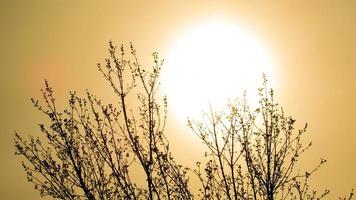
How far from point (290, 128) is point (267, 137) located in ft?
2.38

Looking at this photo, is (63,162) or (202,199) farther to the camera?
(202,199)

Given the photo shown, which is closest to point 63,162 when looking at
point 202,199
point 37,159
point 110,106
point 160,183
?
point 37,159

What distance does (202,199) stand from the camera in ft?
43.9

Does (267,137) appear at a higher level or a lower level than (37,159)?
higher

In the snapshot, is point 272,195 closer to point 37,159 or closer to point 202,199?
point 202,199

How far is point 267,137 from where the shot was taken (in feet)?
41.4

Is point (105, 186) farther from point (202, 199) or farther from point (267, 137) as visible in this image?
point (267, 137)

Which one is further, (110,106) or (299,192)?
(299,192)

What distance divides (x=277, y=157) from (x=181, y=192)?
114 inches

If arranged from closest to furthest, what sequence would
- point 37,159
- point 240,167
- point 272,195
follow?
point 37,159, point 272,195, point 240,167

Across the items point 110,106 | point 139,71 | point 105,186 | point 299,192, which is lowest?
point 105,186

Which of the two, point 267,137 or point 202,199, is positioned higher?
point 267,137

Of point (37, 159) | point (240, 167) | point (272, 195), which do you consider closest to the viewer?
point (37, 159)

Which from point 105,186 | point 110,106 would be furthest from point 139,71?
point 105,186
